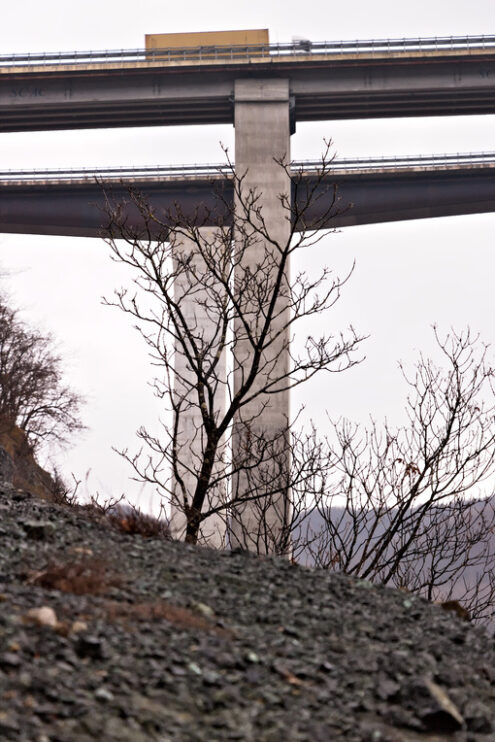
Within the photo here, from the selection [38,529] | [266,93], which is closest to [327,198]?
[266,93]

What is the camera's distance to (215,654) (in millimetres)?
5734

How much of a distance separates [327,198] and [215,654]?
37.6 metres

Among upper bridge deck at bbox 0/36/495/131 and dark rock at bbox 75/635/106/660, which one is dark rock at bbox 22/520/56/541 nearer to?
dark rock at bbox 75/635/106/660

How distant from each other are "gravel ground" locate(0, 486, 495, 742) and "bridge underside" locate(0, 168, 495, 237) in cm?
3451

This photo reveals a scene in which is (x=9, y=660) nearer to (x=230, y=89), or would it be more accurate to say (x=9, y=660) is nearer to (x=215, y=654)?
(x=215, y=654)

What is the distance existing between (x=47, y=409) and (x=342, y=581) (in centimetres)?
3657

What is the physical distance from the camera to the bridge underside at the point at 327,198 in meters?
41.4

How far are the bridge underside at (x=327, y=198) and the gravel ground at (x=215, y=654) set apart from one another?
34.5 meters

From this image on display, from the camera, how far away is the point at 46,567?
23.2ft

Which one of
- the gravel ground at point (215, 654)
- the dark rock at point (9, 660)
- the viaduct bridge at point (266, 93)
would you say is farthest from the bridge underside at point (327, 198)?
the dark rock at point (9, 660)

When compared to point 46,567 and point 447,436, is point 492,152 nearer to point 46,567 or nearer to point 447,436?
point 447,436

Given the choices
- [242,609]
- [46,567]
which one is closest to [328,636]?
[242,609]

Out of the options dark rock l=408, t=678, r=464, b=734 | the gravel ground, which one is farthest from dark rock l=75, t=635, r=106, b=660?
dark rock l=408, t=678, r=464, b=734

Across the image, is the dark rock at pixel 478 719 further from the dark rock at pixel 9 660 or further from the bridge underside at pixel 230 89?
the bridge underside at pixel 230 89
